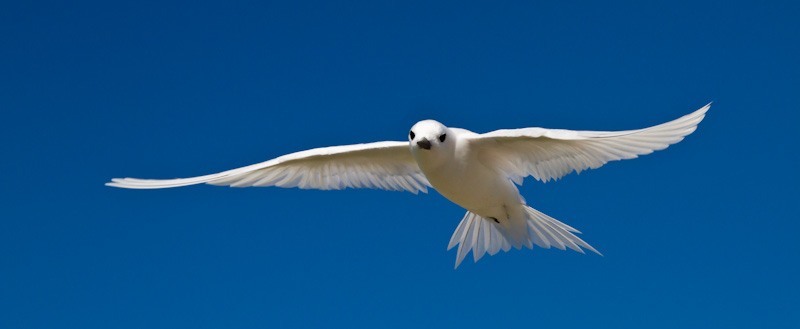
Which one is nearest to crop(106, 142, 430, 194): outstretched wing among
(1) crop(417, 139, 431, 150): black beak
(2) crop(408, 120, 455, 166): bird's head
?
(2) crop(408, 120, 455, 166): bird's head

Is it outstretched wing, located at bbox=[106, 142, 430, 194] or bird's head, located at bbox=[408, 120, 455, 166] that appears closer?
bird's head, located at bbox=[408, 120, 455, 166]

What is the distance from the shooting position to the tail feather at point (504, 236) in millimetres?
8594

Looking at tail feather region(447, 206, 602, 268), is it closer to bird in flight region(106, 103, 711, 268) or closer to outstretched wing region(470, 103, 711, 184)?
bird in flight region(106, 103, 711, 268)

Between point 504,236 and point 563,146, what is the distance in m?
1.58

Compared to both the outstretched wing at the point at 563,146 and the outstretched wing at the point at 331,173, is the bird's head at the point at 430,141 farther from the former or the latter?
the outstretched wing at the point at 331,173

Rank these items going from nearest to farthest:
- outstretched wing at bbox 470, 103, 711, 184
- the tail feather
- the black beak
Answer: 1. outstretched wing at bbox 470, 103, 711, 184
2. the black beak
3. the tail feather

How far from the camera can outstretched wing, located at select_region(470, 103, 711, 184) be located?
6992 mm

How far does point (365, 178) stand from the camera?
9.12m

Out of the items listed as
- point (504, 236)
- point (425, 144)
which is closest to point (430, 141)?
point (425, 144)

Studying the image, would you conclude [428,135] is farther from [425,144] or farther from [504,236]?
[504,236]

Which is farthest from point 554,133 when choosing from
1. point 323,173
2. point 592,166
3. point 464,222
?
point 323,173

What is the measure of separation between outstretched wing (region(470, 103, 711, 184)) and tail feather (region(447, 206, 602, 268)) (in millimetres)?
705

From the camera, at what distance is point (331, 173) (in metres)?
9.11

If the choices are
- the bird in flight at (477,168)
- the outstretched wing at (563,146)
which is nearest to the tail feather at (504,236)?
the bird in flight at (477,168)
